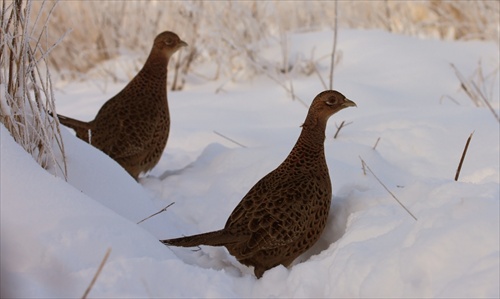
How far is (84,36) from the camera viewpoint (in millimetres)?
7137

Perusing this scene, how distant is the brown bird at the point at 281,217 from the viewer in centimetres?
266

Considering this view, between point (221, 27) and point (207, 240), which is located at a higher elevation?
point (207, 240)

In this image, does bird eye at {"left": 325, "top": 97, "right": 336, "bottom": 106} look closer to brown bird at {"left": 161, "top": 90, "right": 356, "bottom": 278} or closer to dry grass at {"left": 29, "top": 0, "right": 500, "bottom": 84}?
brown bird at {"left": 161, "top": 90, "right": 356, "bottom": 278}

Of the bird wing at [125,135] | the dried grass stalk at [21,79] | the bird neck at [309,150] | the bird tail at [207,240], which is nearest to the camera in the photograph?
the dried grass stalk at [21,79]

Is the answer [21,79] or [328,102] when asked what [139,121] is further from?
[21,79]

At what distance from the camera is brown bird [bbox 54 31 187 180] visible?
3717 millimetres

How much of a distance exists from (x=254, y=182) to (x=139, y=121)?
651 mm

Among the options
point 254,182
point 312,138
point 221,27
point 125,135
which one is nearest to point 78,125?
point 125,135

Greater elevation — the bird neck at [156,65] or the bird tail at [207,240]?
the bird neck at [156,65]

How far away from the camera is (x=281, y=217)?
2701 mm

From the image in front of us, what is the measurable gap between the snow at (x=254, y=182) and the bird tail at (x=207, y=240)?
78 mm

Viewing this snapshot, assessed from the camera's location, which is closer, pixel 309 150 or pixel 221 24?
pixel 309 150

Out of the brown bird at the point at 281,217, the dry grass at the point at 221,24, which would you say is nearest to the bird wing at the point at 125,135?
the brown bird at the point at 281,217

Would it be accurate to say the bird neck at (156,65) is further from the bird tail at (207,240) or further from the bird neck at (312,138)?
the bird tail at (207,240)
